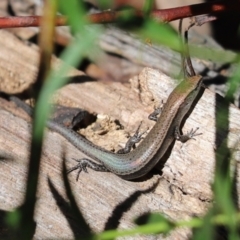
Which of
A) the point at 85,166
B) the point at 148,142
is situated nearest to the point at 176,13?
the point at 85,166

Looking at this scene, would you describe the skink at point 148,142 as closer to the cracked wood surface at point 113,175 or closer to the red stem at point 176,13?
the cracked wood surface at point 113,175

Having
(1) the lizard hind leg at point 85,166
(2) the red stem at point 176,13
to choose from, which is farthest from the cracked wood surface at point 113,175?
(2) the red stem at point 176,13

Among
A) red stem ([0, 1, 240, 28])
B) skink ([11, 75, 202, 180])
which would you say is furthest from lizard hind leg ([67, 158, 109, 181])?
red stem ([0, 1, 240, 28])

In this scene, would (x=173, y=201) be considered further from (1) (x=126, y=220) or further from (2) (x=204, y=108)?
(2) (x=204, y=108)

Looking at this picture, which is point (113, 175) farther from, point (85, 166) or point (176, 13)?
point (176, 13)

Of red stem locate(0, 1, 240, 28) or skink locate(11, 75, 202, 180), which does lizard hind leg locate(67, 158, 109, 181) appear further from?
red stem locate(0, 1, 240, 28)

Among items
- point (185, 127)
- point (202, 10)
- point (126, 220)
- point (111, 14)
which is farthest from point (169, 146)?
point (111, 14)
